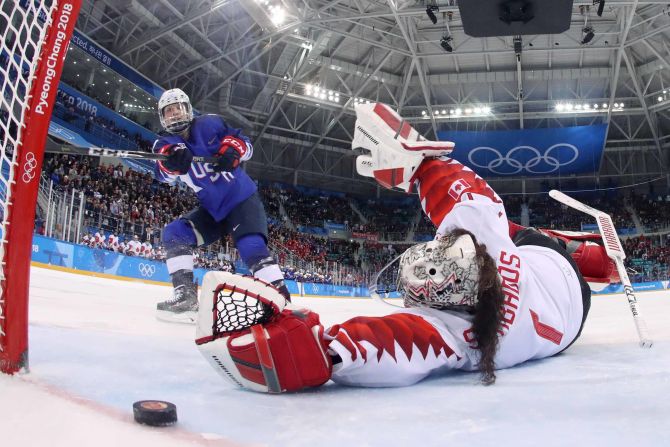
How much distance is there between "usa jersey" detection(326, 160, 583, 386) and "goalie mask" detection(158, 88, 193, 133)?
1452 millimetres

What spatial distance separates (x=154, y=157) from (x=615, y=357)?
1.94 m

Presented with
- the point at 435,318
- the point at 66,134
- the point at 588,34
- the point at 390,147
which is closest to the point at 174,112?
the point at 390,147

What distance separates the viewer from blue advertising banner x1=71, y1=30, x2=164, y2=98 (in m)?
11.6

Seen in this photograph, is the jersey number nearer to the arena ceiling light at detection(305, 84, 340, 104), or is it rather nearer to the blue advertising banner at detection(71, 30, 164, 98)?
the blue advertising banner at detection(71, 30, 164, 98)

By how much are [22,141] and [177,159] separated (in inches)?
56.8

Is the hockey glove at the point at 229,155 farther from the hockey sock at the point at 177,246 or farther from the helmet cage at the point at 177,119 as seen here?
the hockey sock at the point at 177,246

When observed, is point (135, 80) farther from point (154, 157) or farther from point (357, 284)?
point (154, 157)

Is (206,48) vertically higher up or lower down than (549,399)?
higher up

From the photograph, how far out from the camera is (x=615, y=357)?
68.6 inches

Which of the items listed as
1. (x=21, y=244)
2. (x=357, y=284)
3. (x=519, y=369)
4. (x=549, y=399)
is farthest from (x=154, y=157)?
(x=357, y=284)

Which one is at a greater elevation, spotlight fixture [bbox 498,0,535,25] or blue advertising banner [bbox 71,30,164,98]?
blue advertising banner [bbox 71,30,164,98]

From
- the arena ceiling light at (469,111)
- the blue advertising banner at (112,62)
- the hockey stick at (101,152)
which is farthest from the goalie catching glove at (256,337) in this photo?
Answer: the arena ceiling light at (469,111)

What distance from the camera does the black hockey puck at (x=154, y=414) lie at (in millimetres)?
858

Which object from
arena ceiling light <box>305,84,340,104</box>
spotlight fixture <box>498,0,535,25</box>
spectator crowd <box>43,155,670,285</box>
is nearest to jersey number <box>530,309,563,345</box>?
spotlight fixture <box>498,0,535,25</box>
